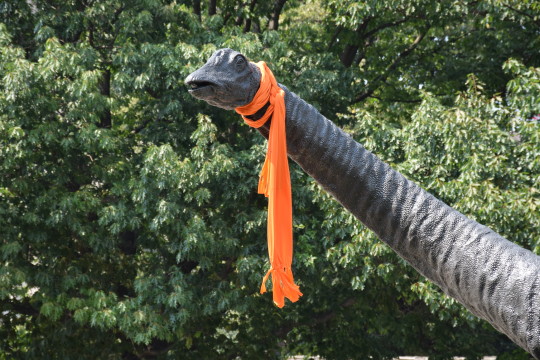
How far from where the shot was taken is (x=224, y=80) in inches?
107

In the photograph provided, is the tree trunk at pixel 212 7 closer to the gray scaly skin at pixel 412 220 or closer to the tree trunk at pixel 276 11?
the tree trunk at pixel 276 11

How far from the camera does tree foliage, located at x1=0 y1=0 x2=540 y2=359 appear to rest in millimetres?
10508

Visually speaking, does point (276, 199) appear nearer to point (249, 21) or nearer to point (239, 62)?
point (239, 62)

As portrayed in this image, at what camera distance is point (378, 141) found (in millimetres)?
11008

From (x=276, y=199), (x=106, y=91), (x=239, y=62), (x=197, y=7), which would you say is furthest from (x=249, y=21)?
(x=239, y=62)

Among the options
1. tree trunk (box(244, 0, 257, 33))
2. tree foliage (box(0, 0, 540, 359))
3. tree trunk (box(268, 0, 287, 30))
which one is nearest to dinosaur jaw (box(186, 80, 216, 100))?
tree foliage (box(0, 0, 540, 359))

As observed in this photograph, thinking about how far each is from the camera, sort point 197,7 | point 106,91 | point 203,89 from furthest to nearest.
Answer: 1. point 197,7
2. point 106,91
3. point 203,89

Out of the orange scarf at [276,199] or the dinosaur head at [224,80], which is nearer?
the dinosaur head at [224,80]

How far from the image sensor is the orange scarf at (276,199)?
282 centimetres

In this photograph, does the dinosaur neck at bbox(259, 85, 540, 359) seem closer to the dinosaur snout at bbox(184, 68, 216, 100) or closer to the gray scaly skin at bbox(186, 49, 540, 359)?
the gray scaly skin at bbox(186, 49, 540, 359)

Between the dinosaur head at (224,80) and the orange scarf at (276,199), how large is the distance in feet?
0.19

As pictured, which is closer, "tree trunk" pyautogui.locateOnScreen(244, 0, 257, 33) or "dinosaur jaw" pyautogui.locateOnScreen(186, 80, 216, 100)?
"dinosaur jaw" pyautogui.locateOnScreen(186, 80, 216, 100)

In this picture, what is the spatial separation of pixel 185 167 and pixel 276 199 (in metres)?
7.88

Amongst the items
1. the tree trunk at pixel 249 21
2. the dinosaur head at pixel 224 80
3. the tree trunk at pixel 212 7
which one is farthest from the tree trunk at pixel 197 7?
the dinosaur head at pixel 224 80
